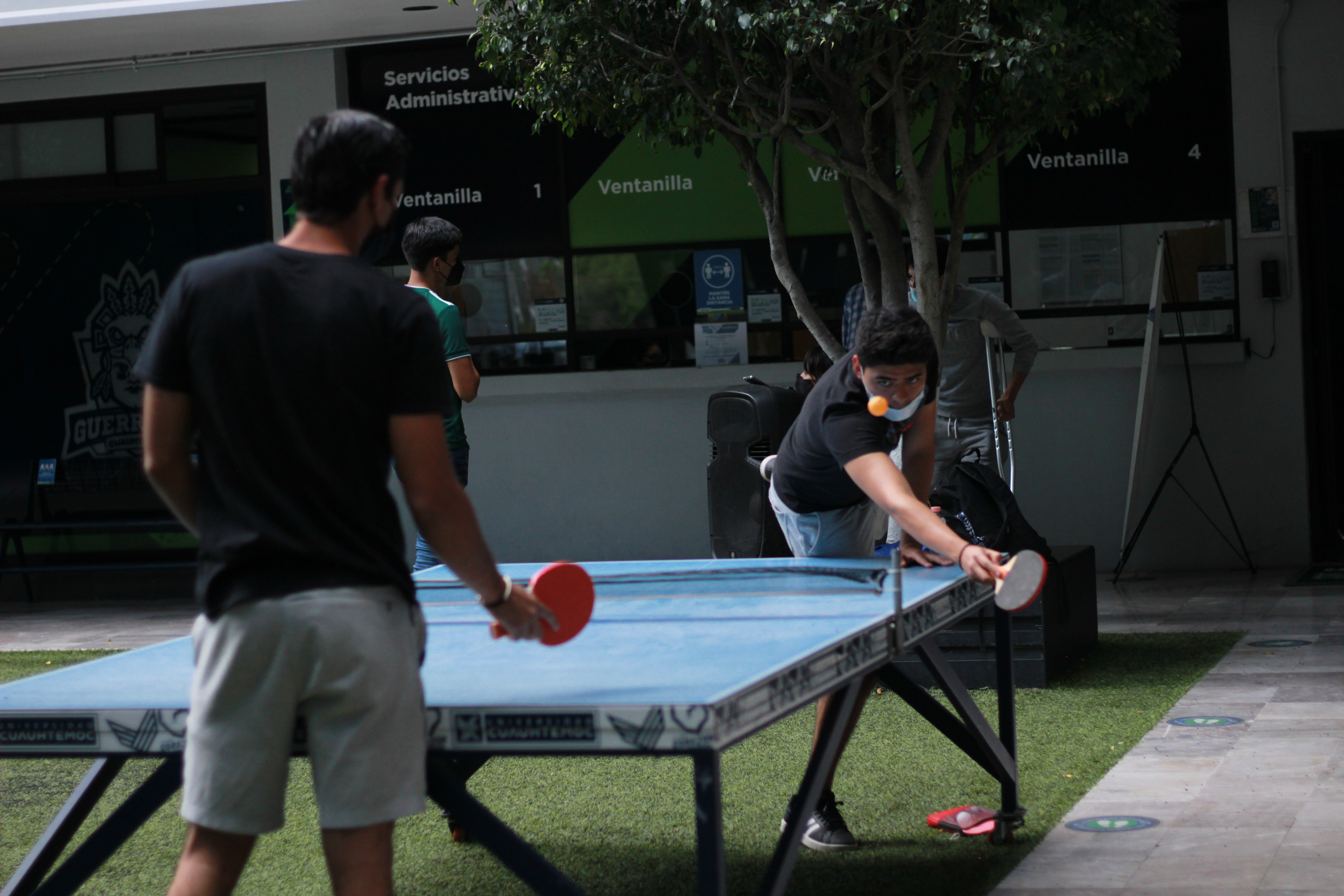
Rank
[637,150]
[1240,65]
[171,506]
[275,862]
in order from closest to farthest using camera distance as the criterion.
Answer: [171,506] → [275,862] → [1240,65] → [637,150]

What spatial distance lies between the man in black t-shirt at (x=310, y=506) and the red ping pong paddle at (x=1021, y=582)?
49.9 inches

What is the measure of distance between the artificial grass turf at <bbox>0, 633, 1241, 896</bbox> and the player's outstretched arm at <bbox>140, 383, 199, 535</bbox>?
179 cm

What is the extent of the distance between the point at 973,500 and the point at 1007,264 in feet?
11.5

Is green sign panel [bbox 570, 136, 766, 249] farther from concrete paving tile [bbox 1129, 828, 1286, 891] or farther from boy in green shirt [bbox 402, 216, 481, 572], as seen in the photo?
concrete paving tile [bbox 1129, 828, 1286, 891]

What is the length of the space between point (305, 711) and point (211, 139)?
28.6 feet

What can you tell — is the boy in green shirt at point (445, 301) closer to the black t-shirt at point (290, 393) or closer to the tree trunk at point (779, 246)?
the tree trunk at point (779, 246)

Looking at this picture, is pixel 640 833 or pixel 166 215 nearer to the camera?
pixel 640 833

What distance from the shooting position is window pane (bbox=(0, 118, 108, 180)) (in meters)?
10.4

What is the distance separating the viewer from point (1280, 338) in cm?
891

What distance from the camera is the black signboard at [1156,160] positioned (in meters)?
8.95

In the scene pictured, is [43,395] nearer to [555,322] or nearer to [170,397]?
[555,322]

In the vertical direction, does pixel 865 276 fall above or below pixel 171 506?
above

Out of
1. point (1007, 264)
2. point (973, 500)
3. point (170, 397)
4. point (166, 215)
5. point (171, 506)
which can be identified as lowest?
point (973, 500)

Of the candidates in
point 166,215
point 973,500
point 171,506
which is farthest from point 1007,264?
point 171,506
